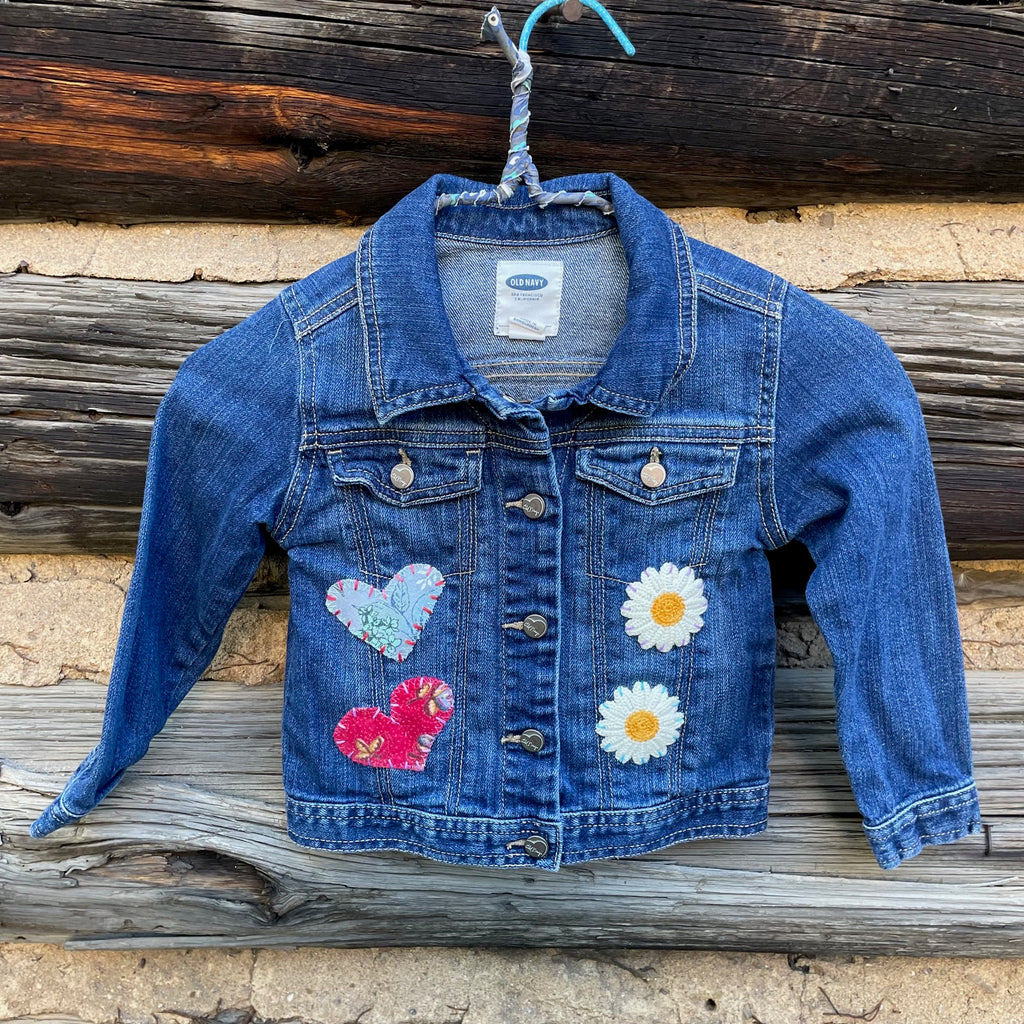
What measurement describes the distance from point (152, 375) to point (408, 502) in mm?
483

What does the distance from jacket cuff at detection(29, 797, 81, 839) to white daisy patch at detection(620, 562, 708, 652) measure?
0.81 metres

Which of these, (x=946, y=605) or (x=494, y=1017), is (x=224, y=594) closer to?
(x=494, y=1017)

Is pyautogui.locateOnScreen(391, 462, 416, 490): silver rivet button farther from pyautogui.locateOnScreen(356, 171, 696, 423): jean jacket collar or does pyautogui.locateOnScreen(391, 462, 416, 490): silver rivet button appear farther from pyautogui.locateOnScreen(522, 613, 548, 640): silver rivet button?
pyautogui.locateOnScreen(522, 613, 548, 640): silver rivet button

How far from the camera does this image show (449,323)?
116cm

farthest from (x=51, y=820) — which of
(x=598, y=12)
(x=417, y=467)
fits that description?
(x=598, y=12)

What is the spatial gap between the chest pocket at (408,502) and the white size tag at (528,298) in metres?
0.19

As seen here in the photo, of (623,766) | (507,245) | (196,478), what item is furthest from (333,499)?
(623,766)

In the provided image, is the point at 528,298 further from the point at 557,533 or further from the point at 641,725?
the point at 641,725

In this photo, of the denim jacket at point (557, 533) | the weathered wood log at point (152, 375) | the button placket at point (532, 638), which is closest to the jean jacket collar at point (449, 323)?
the denim jacket at point (557, 533)

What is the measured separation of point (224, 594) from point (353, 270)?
0.46 m

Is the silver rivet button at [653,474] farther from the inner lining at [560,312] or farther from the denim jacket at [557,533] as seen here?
the inner lining at [560,312]

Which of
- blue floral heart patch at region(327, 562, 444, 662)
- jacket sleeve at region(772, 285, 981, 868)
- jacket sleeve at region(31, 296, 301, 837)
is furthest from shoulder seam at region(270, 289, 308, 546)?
jacket sleeve at region(772, 285, 981, 868)

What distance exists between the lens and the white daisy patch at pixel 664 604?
117 cm

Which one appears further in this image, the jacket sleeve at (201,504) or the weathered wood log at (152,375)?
the weathered wood log at (152,375)
